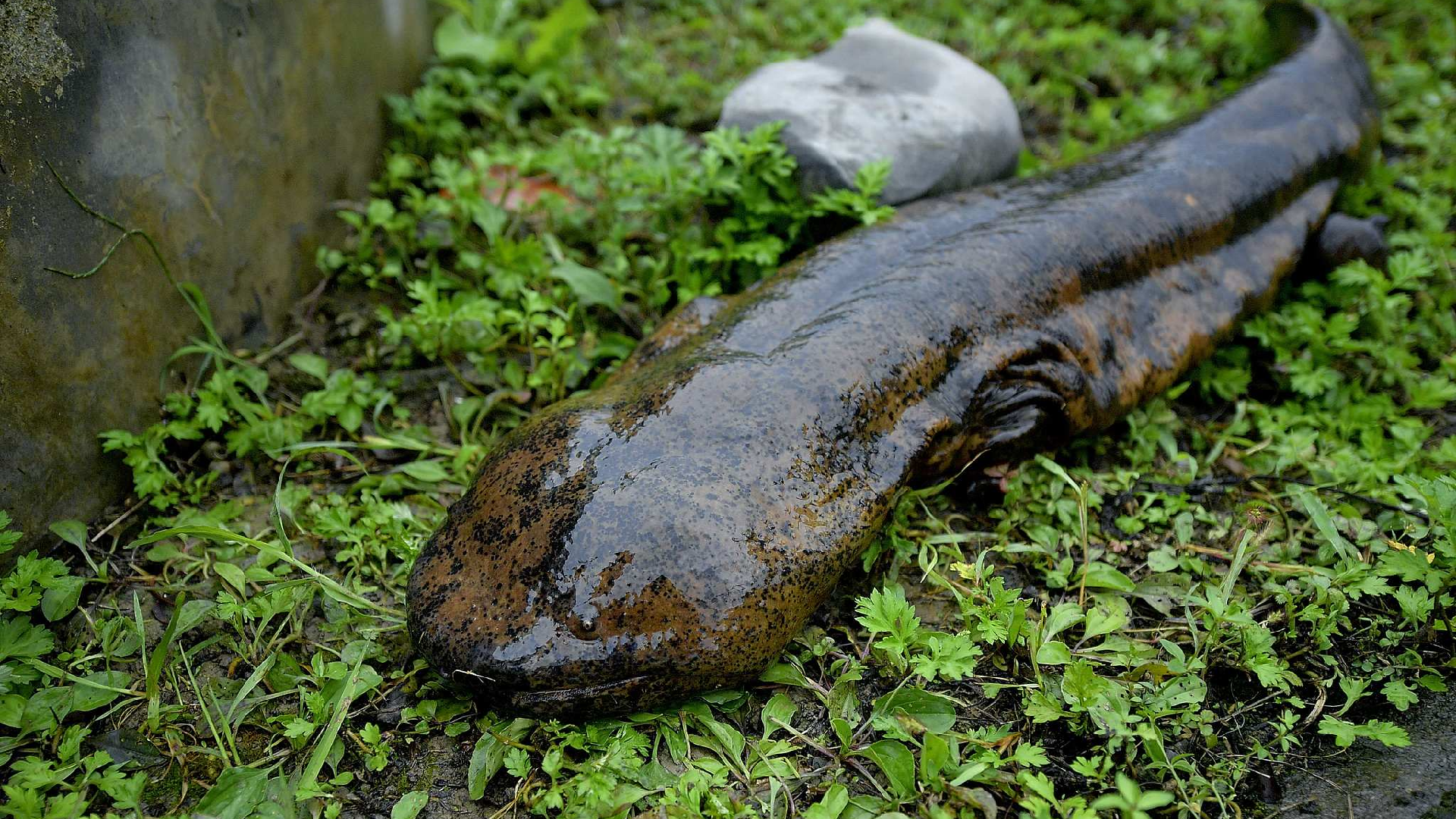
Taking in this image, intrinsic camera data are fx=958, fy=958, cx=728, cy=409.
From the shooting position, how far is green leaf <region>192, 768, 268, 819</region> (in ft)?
7.93

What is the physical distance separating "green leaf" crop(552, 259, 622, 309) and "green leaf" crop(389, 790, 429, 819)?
2181 millimetres

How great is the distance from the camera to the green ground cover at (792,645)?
8.37 feet

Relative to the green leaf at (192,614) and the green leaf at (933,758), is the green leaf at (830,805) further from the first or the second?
the green leaf at (192,614)

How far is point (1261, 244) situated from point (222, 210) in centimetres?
438

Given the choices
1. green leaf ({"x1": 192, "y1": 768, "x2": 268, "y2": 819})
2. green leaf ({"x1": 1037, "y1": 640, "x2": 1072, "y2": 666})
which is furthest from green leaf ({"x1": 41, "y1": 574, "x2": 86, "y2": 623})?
green leaf ({"x1": 1037, "y1": 640, "x2": 1072, "y2": 666})

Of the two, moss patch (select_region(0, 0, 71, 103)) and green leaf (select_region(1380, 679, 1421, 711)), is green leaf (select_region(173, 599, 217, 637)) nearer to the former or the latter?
moss patch (select_region(0, 0, 71, 103))

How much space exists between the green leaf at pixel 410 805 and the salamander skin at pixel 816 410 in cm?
30

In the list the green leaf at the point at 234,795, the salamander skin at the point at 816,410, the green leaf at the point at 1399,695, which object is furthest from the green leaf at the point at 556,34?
the green leaf at the point at 1399,695

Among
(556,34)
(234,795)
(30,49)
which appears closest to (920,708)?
(234,795)

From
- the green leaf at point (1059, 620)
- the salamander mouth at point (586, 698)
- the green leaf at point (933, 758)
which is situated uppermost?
the salamander mouth at point (586, 698)

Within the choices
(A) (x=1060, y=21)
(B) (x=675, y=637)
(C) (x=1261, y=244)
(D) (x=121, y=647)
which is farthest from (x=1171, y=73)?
(D) (x=121, y=647)

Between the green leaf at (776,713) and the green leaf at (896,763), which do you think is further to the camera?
the green leaf at (776,713)

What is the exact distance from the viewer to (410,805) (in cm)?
249

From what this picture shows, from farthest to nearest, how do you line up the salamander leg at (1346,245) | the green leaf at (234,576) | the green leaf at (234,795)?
1. the salamander leg at (1346,245)
2. the green leaf at (234,576)
3. the green leaf at (234,795)
